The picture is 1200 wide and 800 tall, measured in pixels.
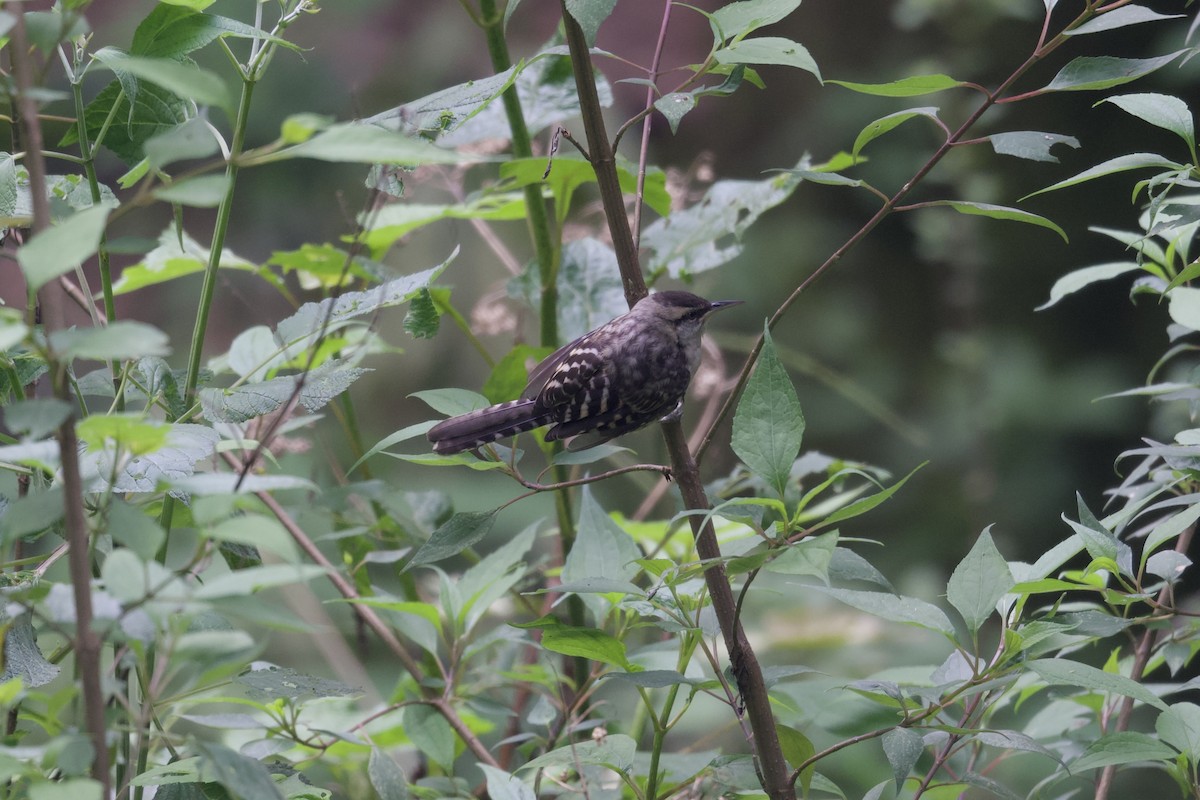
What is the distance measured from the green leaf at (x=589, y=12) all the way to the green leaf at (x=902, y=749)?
541 millimetres

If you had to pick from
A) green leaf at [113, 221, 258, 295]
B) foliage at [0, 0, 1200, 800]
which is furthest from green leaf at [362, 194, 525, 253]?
green leaf at [113, 221, 258, 295]

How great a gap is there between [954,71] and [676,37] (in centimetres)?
84

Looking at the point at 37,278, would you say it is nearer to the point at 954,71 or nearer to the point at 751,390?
the point at 751,390

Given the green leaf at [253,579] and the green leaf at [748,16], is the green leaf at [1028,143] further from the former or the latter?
the green leaf at [253,579]

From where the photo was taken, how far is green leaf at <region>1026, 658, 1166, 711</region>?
0.66 metres

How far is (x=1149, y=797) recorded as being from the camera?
257 centimetres

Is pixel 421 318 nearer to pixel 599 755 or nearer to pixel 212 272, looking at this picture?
pixel 212 272

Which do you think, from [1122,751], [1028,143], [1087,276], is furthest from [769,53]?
[1122,751]

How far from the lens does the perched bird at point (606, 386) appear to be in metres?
→ 1.23

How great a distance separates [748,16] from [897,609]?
0.48 meters

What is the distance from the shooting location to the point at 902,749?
681 millimetres

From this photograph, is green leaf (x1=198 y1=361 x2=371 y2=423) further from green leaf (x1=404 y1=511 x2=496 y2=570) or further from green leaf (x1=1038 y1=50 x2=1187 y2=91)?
green leaf (x1=1038 y1=50 x2=1187 y2=91)

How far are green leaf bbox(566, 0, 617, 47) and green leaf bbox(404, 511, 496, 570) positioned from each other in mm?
375

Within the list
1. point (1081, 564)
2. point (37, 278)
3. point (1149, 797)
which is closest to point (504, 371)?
point (37, 278)
